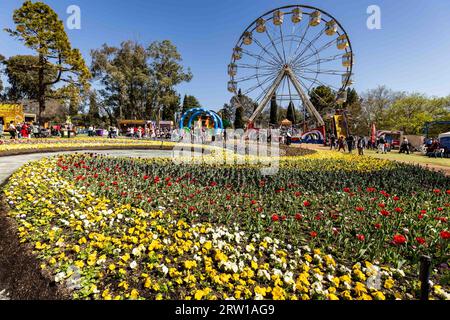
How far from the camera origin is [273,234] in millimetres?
3854

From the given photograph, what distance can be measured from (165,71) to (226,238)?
47056 millimetres

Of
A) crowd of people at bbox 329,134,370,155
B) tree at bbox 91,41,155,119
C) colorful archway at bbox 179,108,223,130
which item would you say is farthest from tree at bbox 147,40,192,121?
crowd of people at bbox 329,134,370,155

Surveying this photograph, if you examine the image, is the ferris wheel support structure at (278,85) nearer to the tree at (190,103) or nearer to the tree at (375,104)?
the tree at (375,104)

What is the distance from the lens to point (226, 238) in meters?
3.69

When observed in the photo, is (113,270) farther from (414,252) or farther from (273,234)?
(414,252)

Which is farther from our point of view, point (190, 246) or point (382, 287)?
point (190, 246)

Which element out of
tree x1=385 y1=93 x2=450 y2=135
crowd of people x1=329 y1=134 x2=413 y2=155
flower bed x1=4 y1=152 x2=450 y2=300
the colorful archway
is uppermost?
tree x1=385 y1=93 x2=450 y2=135

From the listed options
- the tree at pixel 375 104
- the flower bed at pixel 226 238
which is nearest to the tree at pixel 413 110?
the tree at pixel 375 104

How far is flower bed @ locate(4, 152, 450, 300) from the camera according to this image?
2711 mm

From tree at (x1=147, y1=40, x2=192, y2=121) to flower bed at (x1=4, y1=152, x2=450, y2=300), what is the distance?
4203 centimetres

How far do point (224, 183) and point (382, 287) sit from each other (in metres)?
4.40

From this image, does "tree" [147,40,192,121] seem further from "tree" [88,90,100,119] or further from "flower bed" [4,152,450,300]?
"flower bed" [4,152,450,300]

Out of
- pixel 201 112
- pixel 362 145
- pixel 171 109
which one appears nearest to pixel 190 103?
pixel 171 109
